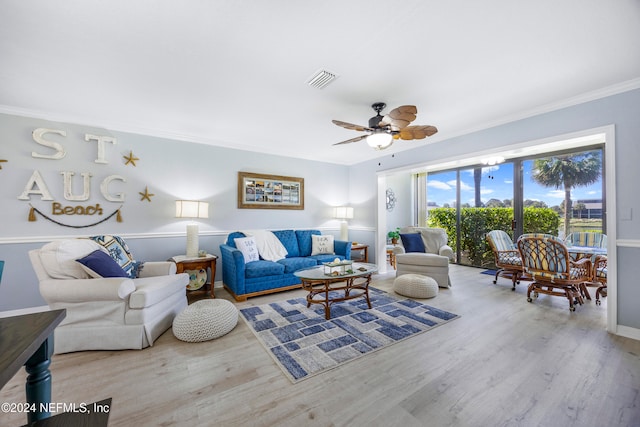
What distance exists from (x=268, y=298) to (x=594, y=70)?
4.38m

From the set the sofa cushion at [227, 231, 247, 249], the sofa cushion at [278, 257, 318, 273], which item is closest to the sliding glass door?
the sofa cushion at [278, 257, 318, 273]

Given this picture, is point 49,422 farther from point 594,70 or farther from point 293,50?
point 594,70

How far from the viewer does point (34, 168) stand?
3.12 meters

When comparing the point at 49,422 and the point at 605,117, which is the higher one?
the point at 605,117

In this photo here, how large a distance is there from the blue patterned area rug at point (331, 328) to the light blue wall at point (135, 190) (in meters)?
1.83

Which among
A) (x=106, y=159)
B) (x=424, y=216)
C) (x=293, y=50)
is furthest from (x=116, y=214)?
(x=424, y=216)

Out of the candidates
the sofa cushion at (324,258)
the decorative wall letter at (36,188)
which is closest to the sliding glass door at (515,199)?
the sofa cushion at (324,258)

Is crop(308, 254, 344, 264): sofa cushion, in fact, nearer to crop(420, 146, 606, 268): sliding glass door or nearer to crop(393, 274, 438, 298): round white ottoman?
crop(393, 274, 438, 298): round white ottoman

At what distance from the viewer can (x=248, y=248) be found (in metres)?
3.91

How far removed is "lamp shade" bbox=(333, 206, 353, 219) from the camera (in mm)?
5477

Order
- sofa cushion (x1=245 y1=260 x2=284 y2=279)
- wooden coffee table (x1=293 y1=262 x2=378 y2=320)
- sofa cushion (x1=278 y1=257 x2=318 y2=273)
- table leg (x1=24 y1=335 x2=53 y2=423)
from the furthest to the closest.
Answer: sofa cushion (x1=278 y1=257 x2=318 y2=273) → sofa cushion (x1=245 y1=260 x2=284 y2=279) → wooden coffee table (x1=293 y1=262 x2=378 y2=320) → table leg (x1=24 y1=335 x2=53 y2=423)

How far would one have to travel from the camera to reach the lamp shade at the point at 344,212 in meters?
5.48

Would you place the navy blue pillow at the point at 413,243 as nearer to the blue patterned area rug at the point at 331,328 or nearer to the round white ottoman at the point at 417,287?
the round white ottoman at the point at 417,287

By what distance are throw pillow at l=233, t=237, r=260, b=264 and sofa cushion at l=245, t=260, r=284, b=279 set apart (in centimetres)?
12
